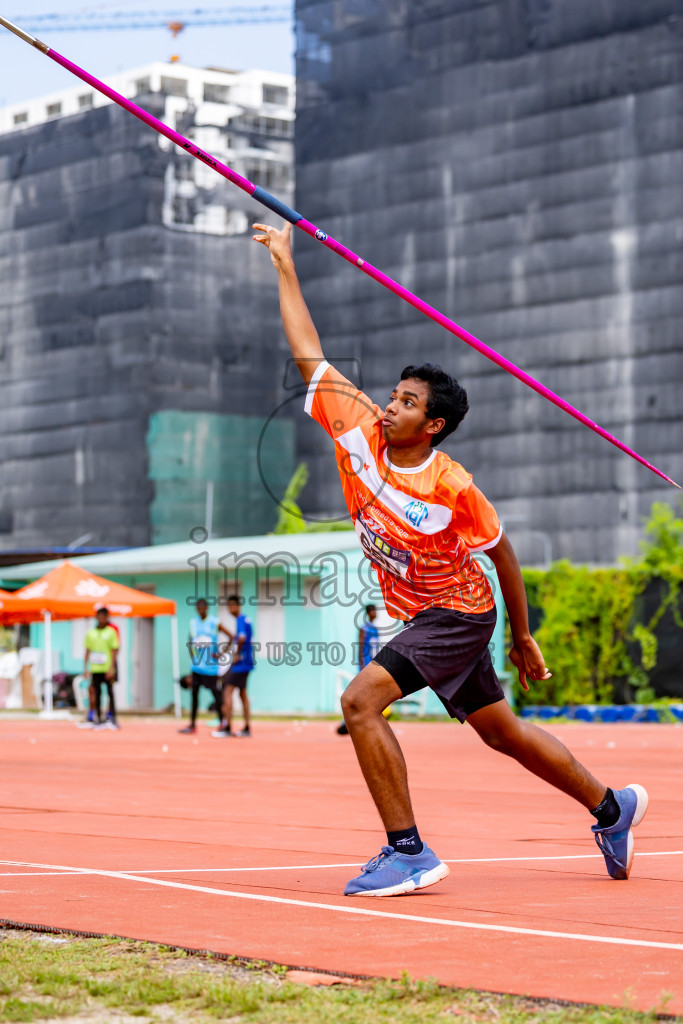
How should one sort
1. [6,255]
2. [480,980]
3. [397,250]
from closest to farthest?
[480,980], [397,250], [6,255]

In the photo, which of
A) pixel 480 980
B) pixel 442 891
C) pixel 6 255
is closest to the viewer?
pixel 480 980

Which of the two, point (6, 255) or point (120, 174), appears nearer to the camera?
point (120, 174)

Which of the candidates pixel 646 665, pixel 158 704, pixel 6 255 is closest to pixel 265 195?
pixel 646 665

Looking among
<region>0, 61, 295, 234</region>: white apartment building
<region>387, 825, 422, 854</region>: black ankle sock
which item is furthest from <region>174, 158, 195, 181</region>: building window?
<region>387, 825, 422, 854</region>: black ankle sock

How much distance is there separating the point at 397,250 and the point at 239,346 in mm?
15470

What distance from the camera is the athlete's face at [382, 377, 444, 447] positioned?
6086 millimetres

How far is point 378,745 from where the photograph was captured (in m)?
5.85

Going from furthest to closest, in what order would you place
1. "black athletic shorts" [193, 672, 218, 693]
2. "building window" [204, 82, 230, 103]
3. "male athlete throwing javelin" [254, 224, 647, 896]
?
"building window" [204, 82, 230, 103] < "black athletic shorts" [193, 672, 218, 693] < "male athlete throwing javelin" [254, 224, 647, 896]

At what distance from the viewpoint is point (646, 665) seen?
30.8m

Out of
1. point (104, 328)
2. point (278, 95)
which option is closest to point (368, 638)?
point (104, 328)

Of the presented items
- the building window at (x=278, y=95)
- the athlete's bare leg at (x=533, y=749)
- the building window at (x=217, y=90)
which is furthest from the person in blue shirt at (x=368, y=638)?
the building window at (x=278, y=95)

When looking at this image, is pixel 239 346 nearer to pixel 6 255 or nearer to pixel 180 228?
pixel 180 228

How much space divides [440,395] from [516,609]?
0.88 m

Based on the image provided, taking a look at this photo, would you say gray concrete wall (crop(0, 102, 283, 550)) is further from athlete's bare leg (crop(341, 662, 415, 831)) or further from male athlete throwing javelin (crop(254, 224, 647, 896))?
athlete's bare leg (crop(341, 662, 415, 831))
